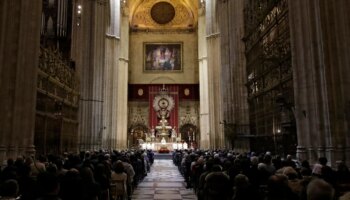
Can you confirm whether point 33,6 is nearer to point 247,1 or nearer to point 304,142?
point 304,142

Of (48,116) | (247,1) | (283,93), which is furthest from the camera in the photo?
(247,1)

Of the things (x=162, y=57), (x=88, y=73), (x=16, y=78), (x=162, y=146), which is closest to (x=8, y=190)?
(x=16, y=78)

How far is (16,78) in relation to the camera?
10.4 metres

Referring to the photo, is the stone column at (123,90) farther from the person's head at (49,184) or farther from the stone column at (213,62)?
the person's head at (49,184)

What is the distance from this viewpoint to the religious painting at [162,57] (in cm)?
4391

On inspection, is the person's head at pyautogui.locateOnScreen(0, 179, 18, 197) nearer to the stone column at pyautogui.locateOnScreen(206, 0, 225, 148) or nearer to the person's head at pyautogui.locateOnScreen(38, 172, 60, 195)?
the person's head at pyautogui.locateOnScreen(38, 172, 60, 195)

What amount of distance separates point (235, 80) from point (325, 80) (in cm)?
1141

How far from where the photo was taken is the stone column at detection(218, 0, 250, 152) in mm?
19703

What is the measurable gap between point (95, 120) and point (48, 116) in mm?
6795

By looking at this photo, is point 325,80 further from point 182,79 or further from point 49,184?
point 182,79

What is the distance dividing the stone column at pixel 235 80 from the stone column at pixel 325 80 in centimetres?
899

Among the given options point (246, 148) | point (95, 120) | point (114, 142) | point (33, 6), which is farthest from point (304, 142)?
point (114, 142)

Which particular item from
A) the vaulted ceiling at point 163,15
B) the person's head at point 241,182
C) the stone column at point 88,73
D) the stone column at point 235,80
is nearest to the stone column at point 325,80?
the person's head at point 241,182

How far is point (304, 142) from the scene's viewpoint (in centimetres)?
1049
